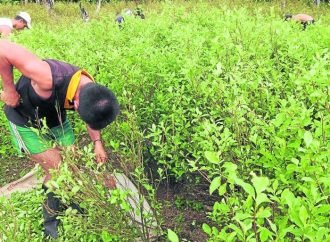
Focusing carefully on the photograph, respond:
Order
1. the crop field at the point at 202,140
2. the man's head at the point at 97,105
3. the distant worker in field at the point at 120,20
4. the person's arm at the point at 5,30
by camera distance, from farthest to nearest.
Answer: the person's arm at the point at 5,30, the distant worker in field at the point at 120,20, the man's head at the point at 97,105, the crop field at the point at 202,140

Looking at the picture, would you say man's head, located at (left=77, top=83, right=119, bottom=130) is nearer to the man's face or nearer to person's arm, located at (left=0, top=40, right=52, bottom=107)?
person's arm, located at (left=0, top=40, right=52, bottom=107)

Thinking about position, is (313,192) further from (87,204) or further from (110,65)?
(110,65)

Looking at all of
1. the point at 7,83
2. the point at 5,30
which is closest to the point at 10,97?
the point at 7,83

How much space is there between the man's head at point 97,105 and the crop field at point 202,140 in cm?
17


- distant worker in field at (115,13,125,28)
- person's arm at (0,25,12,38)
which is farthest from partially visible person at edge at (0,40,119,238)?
person's arm at (0,25,12,38)

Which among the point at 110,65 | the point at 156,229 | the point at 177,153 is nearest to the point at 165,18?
the point at 110,65

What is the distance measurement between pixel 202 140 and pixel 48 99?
3.97ft

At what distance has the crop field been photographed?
6.23 ft

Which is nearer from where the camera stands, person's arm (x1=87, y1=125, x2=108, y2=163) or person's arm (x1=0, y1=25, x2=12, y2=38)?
person's arm (x1=87, y1=125, x2=108, y2=163)

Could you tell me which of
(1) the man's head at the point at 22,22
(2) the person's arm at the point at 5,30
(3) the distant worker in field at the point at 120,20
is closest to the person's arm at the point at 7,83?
(3) the distant worker in field at the point at 120,20

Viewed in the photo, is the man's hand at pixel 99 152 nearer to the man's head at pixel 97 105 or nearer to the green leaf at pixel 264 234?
the man's head at pixel 97 105

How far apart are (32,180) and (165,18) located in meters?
3.38

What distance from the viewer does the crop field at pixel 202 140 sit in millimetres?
1898

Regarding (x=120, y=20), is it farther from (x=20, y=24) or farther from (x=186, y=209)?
(x=186, y=209)
